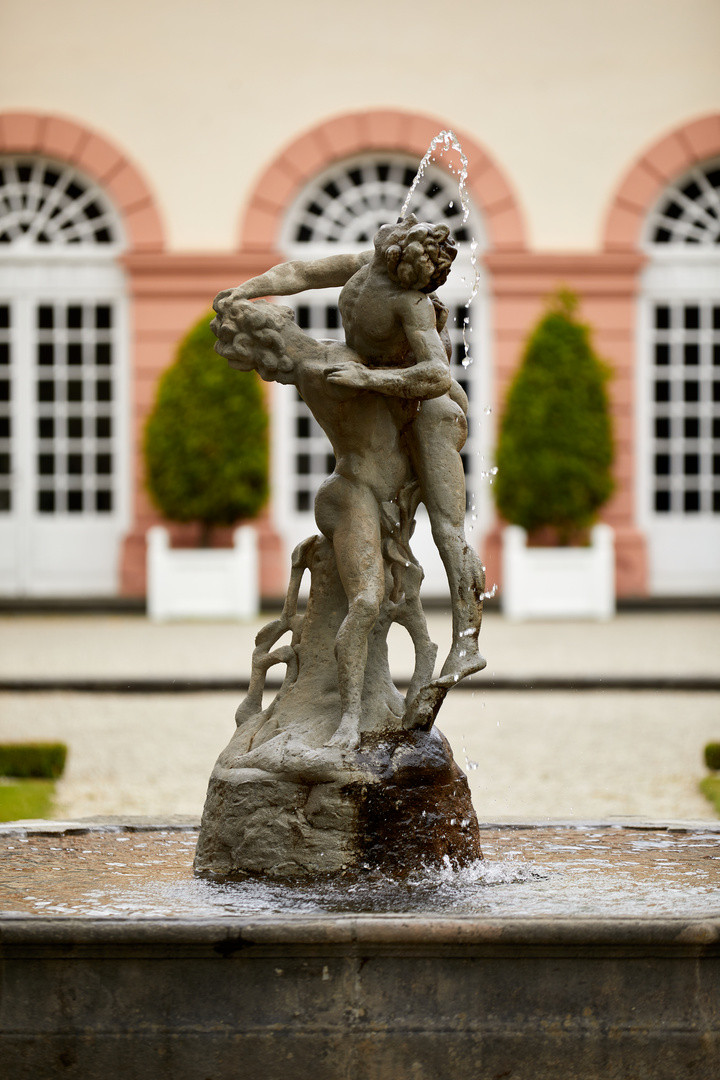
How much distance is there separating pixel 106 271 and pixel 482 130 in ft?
14.5

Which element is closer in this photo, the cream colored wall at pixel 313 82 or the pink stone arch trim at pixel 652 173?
the pink stone arch trim at pixel 652 173

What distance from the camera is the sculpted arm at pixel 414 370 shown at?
3881 millimetres

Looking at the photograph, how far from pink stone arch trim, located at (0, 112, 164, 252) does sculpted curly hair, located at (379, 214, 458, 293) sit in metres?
13.1

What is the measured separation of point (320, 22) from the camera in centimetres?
1691

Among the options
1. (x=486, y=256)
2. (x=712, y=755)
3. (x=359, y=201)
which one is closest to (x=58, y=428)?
(x=359, y=201)

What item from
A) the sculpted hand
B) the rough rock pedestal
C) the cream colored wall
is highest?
the cream colored wall

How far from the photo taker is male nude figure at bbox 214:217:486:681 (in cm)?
392

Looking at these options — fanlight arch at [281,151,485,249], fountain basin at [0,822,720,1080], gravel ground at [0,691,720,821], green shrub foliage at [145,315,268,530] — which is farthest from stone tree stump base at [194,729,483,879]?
fanlight arch at [281,151,485,249]

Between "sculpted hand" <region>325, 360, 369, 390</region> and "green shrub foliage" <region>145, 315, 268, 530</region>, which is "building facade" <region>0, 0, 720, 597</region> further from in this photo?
"sculpted hand" <region>325, 360, 369, 390</region>

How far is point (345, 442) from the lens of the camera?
4.11m

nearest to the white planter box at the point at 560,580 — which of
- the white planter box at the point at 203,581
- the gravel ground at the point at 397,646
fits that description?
the gravel ground at the point at 397,646

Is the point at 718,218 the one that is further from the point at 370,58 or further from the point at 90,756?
the point at 90,756

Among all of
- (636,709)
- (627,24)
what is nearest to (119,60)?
(627,24)

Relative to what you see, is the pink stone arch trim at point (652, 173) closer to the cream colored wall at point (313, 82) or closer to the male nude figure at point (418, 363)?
the cream colored wall at point (313, 82)
